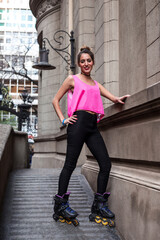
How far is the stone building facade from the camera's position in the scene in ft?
11.3

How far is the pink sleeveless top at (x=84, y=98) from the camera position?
13.8 ft

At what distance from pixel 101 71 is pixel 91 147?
11.1 feet

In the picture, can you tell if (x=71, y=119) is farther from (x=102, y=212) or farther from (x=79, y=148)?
(x=102, y=212)

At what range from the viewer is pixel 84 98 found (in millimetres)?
4207

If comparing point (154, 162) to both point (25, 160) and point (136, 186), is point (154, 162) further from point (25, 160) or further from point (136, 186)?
point (25, 160)

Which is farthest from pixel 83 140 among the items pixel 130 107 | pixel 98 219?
pixel 98 219

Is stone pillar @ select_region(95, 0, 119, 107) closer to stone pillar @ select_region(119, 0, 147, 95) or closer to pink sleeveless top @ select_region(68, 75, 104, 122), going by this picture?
stone pillar @ select_region(119, 0, 147, 95)

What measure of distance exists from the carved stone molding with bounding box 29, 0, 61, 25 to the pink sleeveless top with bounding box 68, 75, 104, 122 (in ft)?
42.3

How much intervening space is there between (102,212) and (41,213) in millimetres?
995

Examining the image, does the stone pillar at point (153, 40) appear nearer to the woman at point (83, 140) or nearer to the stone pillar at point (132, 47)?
the woman at point (83, 140)

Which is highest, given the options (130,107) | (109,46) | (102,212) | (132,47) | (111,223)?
(109,46)

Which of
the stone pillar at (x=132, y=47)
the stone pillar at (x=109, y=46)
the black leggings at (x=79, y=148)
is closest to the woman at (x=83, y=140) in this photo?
the black leggings at (x=79, y=148)

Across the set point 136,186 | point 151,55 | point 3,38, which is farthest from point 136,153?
point 3,38

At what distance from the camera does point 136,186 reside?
373 cm
